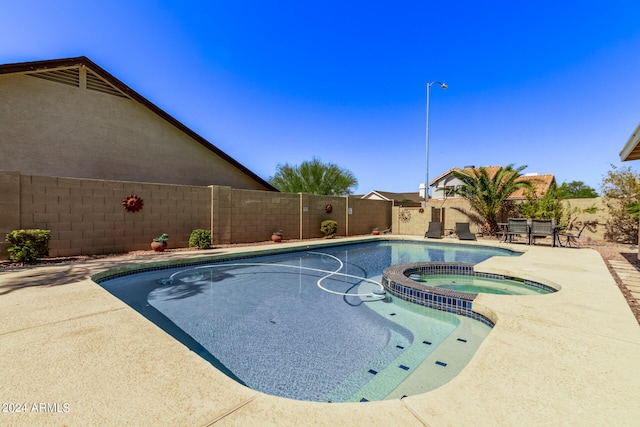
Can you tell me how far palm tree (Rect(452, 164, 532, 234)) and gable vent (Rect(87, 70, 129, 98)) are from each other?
18262 millimetres

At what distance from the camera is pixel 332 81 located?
17.8 m

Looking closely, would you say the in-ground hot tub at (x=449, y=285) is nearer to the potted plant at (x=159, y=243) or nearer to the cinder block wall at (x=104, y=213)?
the potted plant at (x=159, y=243)

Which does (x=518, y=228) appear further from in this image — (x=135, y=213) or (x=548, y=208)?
(x=135, y=213)

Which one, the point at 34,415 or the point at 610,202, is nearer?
the point at 34,415

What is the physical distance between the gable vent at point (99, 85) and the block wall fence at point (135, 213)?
656 cm

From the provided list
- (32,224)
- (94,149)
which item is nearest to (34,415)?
(32,224)

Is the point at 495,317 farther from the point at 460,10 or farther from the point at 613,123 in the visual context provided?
the point at 613,123

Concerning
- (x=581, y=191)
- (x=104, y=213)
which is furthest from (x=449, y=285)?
(x=581, y=191)

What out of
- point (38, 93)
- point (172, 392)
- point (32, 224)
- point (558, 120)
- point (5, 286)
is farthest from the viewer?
point (558, 120)

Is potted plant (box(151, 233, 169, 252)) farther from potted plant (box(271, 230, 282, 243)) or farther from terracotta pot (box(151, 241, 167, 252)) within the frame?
potted plant (box(271, 230, 282, 243))

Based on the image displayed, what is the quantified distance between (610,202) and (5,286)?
857 inches

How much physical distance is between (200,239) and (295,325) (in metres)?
7.46

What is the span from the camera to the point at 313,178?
2767 cm

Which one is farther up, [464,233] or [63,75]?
[63,75]
